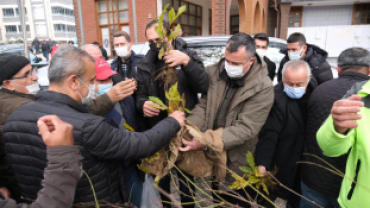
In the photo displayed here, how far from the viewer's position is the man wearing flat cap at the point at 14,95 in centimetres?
168

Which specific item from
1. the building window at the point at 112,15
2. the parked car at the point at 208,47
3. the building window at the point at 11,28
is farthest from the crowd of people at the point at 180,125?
the building window at the point at 11,28

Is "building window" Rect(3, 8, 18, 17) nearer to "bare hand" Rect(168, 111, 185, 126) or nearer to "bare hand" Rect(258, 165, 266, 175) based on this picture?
"bare hand" Rect(168, 111, 185, 126)

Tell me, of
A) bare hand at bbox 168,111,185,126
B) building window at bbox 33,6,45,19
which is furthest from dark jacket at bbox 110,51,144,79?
building window at bbox 33,6,45,19

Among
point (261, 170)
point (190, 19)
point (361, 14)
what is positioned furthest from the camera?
point (361, 14)

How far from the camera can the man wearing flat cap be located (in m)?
1.68

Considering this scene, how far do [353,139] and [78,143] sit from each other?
4.57 feet

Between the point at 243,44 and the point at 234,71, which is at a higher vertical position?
the point at 243,44

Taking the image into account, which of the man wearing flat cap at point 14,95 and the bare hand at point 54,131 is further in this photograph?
the man wearing flat cap at point 14,95

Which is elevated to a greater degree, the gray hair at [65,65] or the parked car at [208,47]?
the parked car at [208,47]

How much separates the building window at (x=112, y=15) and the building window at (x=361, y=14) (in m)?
15.7

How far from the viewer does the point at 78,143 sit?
3.90ft

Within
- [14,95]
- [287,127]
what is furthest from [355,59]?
[14,95]

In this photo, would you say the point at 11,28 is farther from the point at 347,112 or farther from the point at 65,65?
the point at 347,112

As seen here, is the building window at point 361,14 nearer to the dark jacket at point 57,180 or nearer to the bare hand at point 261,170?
the bare hand at point 261,170
